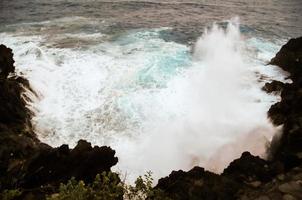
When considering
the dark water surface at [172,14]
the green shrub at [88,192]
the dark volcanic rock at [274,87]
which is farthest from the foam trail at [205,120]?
the dark water surface at [172,14]

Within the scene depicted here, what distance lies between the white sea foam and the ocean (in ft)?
0.17

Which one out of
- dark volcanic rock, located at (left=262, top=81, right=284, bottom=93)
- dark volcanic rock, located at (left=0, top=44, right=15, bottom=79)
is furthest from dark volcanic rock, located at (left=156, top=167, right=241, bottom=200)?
dark volcanic rock, located at (left=0, top=44, right=15, bottom=79)

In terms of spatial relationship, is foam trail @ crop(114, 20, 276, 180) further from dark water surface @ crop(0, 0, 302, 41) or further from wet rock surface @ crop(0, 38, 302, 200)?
dark water surface @ crop(0, 0, 302, 41)

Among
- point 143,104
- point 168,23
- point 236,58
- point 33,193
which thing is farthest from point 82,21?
point 33,193

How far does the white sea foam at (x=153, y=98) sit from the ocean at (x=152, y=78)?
53 mm

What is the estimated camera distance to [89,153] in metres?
12.6

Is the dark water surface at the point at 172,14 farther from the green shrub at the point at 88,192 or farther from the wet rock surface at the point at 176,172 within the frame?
the green shrub at the point at 88,192

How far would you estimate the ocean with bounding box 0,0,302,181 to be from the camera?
16844 millimetres

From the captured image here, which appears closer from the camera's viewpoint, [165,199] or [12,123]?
[165,199]

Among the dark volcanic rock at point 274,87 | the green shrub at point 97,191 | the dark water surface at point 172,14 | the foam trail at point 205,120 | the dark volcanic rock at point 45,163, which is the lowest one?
the foam trail at point 205,120

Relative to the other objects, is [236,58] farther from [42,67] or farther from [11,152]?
[11,152]

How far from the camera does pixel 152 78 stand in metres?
22.7

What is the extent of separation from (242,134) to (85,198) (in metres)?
10.5

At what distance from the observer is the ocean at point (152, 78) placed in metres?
16.8
